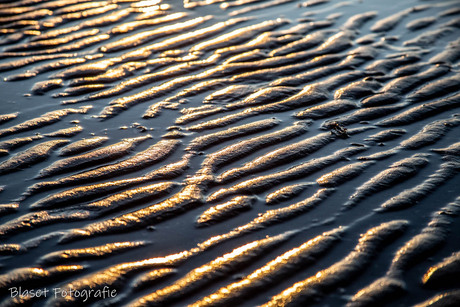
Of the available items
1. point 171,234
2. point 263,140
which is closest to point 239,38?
point 263,140

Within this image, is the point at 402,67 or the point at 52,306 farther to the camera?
the point at 402,67

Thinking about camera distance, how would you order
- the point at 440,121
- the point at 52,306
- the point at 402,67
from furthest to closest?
the point at 402,67 → the point at 440,121 → the point at 52,306

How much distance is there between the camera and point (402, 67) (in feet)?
11.5

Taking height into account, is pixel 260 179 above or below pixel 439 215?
above

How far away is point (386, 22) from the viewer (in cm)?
427

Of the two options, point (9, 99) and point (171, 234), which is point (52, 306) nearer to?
point (171, 234)

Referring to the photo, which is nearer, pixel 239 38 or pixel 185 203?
pixel 185 203

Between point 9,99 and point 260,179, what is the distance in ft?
5.52

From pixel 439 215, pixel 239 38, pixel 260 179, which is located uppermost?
pixel 239 38

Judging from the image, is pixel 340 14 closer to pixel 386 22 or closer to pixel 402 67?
pixel 386 22

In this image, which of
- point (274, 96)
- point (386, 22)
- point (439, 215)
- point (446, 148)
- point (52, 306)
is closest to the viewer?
point (52, 306)

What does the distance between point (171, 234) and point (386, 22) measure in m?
2.95

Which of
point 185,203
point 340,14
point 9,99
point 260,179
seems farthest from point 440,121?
point 9,99

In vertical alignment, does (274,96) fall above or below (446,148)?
above
